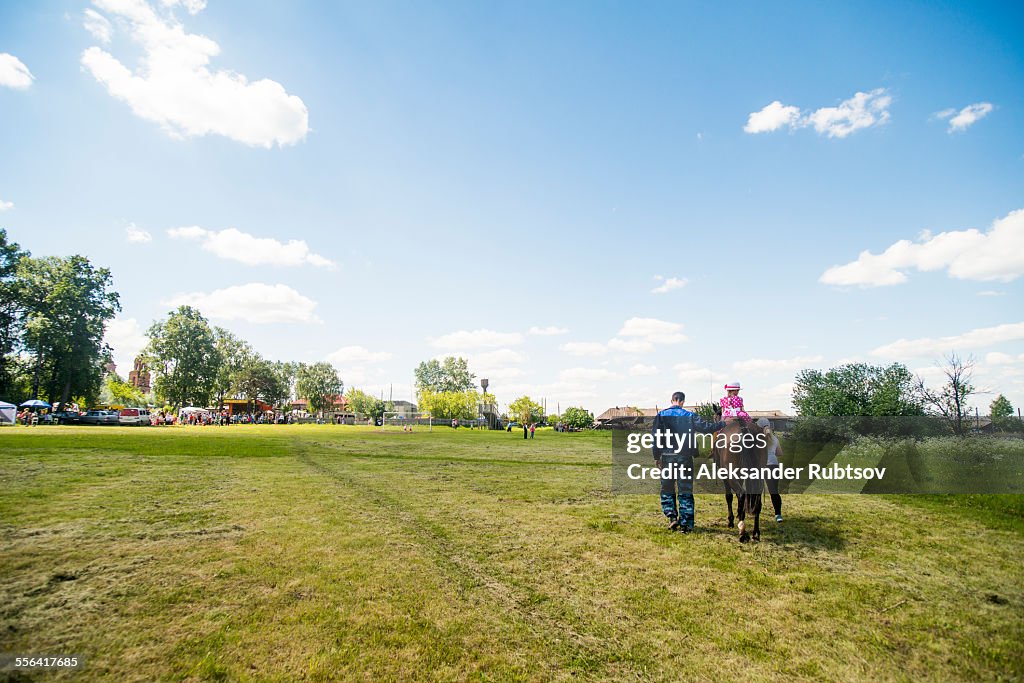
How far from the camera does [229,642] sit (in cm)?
390

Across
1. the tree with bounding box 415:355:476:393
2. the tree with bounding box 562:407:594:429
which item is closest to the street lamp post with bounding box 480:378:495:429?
the tree with bounding box 562:407:594:429

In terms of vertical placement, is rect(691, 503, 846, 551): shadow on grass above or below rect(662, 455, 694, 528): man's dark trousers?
below

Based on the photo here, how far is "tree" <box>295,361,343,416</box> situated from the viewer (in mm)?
122875

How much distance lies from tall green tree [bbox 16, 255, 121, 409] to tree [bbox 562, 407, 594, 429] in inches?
2508

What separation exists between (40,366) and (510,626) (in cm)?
6975

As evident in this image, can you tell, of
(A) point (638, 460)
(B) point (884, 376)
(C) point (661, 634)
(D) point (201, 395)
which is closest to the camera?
(C) point (661, 634)

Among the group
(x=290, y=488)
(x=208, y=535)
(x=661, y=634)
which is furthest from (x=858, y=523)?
(x=290, y=488)

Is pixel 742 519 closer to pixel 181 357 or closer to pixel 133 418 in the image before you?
pixel 133 418

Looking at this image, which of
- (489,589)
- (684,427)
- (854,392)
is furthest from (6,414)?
(854,392)

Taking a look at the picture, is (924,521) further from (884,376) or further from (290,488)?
(884,376)

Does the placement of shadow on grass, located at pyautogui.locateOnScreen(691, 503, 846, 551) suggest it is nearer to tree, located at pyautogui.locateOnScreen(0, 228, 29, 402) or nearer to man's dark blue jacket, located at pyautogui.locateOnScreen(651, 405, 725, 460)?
man's dark blue jacket, located at pyautogui.locateOnScreen(651, 405, 725, 460)

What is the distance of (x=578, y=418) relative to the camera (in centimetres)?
7538

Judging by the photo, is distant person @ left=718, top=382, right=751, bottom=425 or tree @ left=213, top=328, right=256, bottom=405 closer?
distant person @ left=718, top=382, right=751, bottom=425

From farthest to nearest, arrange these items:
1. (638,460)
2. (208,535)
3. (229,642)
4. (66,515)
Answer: (638,460) → (66,515) → (208,535) → (229,642)
